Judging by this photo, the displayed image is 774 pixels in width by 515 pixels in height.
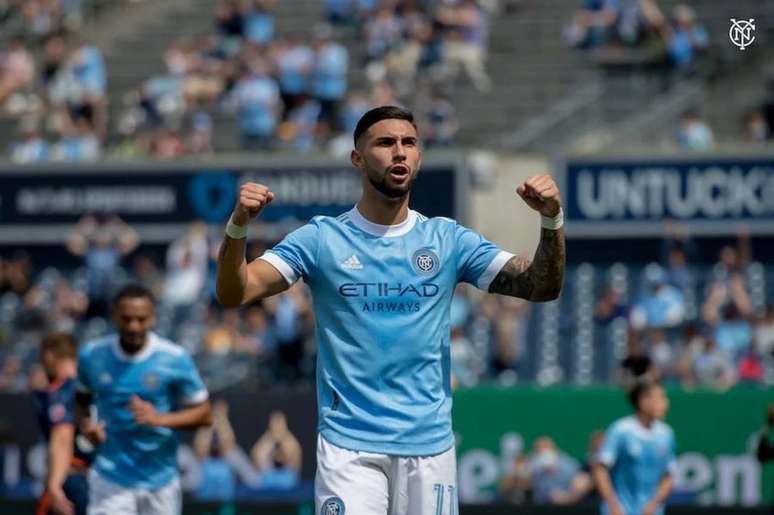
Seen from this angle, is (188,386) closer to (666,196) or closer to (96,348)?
(96,348)

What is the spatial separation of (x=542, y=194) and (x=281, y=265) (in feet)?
3.69

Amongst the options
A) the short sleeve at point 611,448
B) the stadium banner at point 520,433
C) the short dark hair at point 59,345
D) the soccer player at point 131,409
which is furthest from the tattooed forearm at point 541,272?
the stadium banner at point 520,433

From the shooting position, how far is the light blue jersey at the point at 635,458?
13109 mm

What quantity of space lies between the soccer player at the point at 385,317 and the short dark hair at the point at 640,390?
5554 millimetres

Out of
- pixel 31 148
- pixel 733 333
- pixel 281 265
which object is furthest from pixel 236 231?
pixel 31 148

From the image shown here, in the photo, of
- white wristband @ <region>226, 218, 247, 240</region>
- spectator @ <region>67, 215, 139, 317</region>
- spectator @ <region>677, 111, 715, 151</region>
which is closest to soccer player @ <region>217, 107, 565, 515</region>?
white wristband @ <region>226, 218, 247, 240</region>

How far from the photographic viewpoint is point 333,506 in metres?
7.43

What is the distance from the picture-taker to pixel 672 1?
25.6 m

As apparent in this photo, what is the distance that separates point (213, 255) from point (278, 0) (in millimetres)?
5916

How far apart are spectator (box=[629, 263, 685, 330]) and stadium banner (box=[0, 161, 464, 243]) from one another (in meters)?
3.03

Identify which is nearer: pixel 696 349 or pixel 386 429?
pixel 386 429

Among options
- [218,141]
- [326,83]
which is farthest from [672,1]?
[218,141]

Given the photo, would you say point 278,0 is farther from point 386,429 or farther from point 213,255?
point 386,429

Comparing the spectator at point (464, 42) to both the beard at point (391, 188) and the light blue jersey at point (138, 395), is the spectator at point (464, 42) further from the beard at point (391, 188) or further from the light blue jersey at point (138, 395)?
the beard at point (391, 188)
